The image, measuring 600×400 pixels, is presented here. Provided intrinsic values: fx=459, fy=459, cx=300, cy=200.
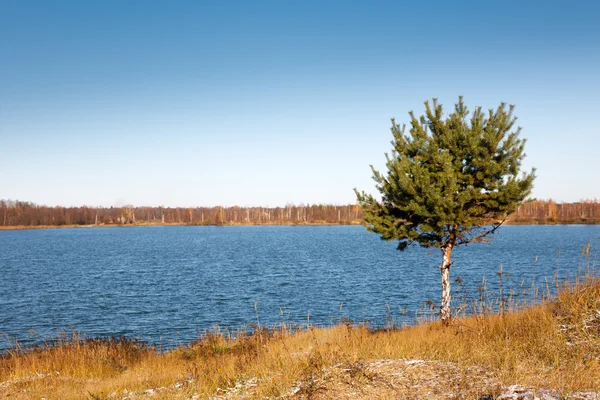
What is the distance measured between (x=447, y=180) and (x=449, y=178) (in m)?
0.09

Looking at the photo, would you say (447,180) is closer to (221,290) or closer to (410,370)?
(410,370)

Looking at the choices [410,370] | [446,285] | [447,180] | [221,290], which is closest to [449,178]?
[447,180]

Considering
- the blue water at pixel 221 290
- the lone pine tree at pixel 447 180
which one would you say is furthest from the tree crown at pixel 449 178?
the blue water at pixel 221 290

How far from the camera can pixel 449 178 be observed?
1384 centimetres

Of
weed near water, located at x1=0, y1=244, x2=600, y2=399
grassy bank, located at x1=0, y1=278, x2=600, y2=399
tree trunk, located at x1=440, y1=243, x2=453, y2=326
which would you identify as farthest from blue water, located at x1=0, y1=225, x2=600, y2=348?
grassy bank, located at x1=0, y1=278, x2=600, y2=399

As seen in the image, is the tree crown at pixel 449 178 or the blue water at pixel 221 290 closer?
the tree crown at pixel 449 178

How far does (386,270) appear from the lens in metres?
46.2

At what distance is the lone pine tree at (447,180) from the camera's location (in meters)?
14.2

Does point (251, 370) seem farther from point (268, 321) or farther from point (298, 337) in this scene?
point (268, 321)

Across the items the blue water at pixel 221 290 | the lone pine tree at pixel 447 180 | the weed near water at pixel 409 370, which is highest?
the lone pine tree at pixel 447 180

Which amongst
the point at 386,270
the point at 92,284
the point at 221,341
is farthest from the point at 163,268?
the point at 221,341

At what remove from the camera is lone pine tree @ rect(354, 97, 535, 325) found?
1418 centimetres

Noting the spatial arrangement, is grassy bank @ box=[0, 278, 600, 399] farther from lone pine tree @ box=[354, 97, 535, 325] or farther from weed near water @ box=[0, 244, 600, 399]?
lone pine tree @ box=[354, 97, 535, 325]

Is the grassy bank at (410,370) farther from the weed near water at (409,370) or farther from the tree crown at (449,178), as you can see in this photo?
the tree crown at (449,178)
